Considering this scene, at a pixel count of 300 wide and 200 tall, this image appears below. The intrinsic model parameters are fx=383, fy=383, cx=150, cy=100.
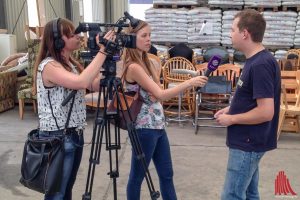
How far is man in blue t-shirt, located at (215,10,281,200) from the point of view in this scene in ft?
6.46

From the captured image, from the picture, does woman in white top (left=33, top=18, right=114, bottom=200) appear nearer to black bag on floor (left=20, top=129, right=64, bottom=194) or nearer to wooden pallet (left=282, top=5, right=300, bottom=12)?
black bag on floor (left=20, top=129, right=64, bottom=194)

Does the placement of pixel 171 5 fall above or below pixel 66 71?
above

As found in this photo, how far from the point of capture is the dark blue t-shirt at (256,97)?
196 centimetres

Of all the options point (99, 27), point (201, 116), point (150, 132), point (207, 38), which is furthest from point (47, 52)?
point (207, 38)

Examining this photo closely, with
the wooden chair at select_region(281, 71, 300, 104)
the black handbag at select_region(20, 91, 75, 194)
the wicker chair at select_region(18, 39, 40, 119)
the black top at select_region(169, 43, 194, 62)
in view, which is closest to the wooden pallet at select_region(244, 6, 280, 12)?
the black top at select_region(169, 43, 194, 62)

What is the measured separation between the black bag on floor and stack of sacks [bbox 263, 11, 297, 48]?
6.29 m

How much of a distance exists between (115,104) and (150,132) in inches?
12.2

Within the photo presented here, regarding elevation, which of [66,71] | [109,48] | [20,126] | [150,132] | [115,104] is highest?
[109,48]

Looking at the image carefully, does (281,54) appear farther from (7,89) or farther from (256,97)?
(256,97)

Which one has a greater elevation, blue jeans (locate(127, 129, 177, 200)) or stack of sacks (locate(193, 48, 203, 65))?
stack of sacks (locate(193, 48, 203, 65))

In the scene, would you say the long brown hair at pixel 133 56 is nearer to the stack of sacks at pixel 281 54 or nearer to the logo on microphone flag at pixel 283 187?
the logo on microphone flag at pixel 283 187

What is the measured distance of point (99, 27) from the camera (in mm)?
2078

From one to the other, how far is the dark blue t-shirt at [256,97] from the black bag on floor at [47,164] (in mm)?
973

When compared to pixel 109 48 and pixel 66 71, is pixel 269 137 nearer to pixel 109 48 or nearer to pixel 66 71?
pixel 109 48
